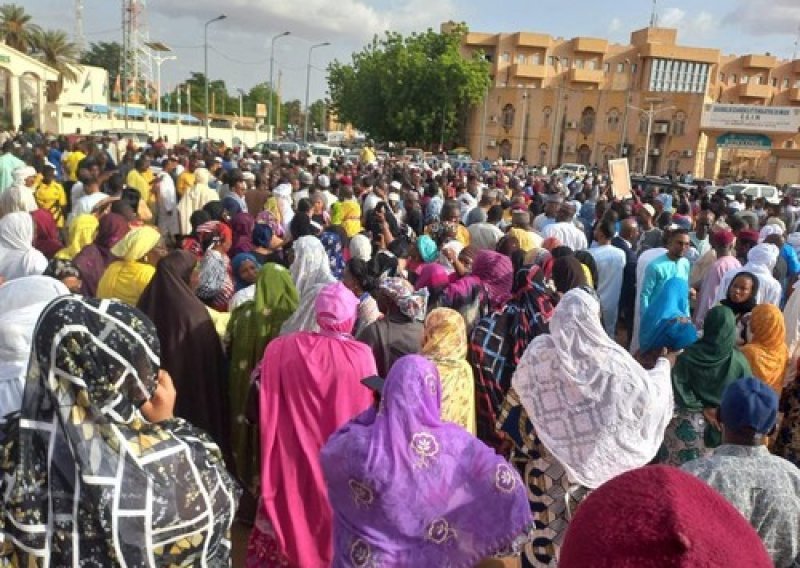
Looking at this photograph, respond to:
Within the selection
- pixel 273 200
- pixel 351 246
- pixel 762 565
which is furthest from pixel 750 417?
pixel 273 200

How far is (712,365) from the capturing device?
344cm

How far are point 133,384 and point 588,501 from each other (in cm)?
121

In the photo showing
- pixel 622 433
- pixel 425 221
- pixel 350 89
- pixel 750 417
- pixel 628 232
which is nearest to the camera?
pixel 750 417

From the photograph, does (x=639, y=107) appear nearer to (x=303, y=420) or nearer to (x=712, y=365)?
(x=712, y=365)

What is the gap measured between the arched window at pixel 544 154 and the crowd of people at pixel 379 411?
47.3m

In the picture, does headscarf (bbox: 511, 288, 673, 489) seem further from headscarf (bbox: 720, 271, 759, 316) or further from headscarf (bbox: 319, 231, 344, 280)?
headscarf (bbox: 319, 231, 344, 280)

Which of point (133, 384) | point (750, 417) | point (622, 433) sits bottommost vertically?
point (622, 433)

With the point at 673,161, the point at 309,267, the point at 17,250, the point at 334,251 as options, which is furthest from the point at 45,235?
the point at 673,161

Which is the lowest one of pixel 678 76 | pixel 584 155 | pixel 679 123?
pixel 584 155

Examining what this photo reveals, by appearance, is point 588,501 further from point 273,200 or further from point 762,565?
point 273,200

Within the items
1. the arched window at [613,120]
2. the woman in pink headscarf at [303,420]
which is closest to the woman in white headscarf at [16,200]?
the woman in pink headscarf at [303,420]

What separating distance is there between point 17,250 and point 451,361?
3.41 meters

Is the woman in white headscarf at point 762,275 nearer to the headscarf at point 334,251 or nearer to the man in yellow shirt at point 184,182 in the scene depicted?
the headscarf at point 334,251

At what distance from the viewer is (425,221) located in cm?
936
